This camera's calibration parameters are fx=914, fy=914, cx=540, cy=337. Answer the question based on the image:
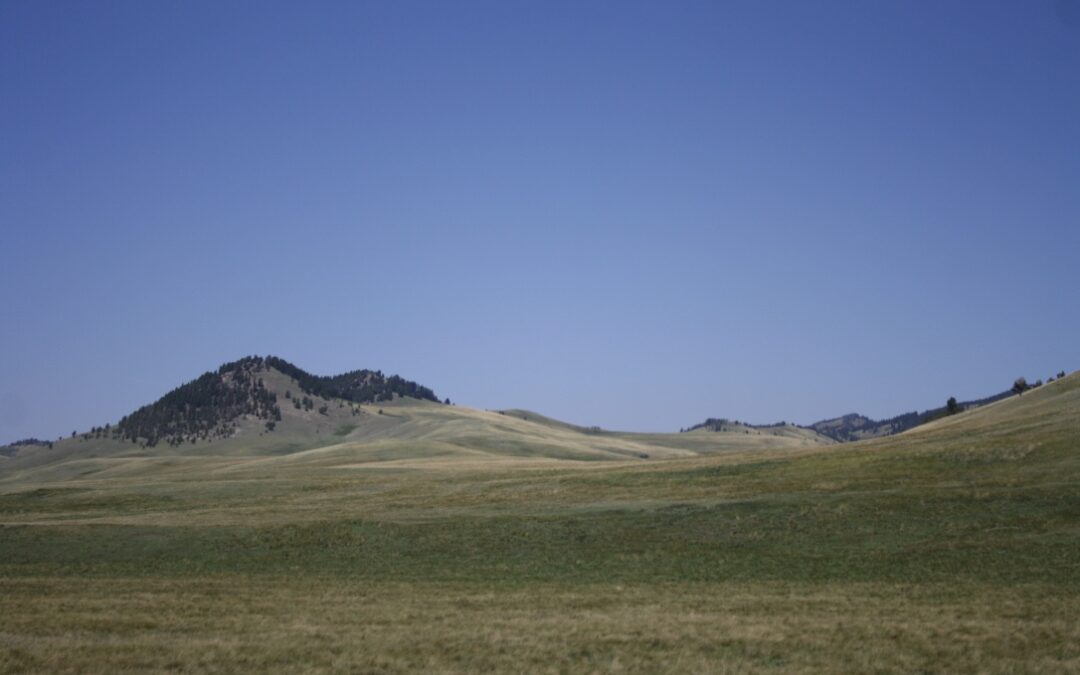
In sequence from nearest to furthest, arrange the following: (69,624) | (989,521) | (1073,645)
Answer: (1073,645), (69,624), (989,521)

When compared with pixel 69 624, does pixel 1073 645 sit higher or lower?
lower

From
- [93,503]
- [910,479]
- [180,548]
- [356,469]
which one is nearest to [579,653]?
[180,548]

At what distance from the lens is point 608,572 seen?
36469 millimetres

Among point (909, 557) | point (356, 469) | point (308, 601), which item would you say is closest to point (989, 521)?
point (909, 557)

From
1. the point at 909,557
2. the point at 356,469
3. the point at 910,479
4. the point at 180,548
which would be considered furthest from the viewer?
the point at 356,469

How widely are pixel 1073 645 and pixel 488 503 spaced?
40.1 meters

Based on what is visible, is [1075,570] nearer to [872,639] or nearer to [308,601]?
[872,639]

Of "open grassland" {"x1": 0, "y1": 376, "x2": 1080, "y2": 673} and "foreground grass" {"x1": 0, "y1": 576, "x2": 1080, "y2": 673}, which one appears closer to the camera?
"foreground grass" {"x1": 0, "y1": 576, "x2": 1080, "y2": 673}

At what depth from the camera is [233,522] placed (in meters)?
53.2

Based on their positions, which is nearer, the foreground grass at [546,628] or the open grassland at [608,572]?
the foreground grass at [546,628]

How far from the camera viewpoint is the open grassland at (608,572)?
22.5m

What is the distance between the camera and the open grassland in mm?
22547

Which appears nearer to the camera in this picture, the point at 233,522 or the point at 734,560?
the point at 734,560

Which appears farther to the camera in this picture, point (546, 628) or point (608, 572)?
point (608, 572)
